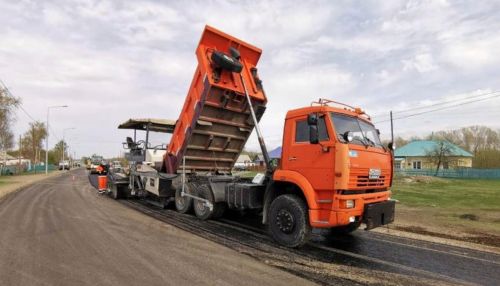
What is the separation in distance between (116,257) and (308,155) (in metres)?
3.70

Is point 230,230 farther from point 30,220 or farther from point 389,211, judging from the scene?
point 30,220

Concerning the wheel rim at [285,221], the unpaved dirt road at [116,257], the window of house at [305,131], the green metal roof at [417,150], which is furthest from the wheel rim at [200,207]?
the green metal roof at [417,150]

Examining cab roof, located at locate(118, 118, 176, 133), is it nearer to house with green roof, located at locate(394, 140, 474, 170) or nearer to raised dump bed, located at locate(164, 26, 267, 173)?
raised dump bed, located at locate(164, 26, 267, 173)

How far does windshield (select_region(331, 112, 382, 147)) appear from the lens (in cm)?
724

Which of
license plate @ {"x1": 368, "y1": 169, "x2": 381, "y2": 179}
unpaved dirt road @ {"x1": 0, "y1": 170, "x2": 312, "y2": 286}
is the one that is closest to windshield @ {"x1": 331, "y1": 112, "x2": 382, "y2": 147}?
license plate @ {"x1": 368, "y1": 169, "x2": 381, "y2": 179}

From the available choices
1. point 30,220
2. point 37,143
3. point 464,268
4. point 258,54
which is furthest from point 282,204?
point 37,143

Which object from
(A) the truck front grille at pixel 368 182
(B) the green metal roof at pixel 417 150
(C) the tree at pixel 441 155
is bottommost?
(A) the truck front grille at pixel 368 182

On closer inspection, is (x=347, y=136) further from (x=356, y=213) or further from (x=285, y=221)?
(x=285, y=221)

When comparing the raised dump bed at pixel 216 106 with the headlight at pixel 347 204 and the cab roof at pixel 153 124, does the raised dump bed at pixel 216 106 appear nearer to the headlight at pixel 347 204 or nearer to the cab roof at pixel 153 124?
the cab roof at pixel 153 124

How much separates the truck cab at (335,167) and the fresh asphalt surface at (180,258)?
76 cm

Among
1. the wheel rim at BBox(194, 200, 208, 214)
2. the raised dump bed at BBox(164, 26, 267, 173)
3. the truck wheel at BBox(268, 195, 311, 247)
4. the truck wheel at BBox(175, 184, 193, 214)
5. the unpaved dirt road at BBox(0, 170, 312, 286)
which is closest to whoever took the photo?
the unpaved dirt road at BBox(0, 170, 312, 286)

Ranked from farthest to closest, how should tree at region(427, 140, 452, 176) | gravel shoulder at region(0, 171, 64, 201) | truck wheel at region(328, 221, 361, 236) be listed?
tree at region(427, 140, 452, 176) → gravel shoulder at region(0, 171, 64, 201) → truck wheel at region(328, 221, 361, 236)

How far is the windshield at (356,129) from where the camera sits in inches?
285

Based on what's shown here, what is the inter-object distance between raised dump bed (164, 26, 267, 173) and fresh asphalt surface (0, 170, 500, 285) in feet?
8.58
